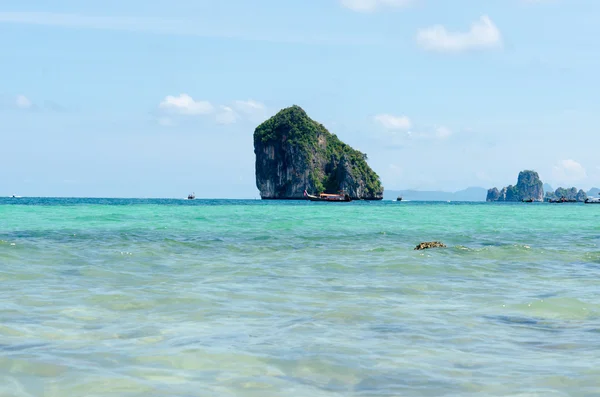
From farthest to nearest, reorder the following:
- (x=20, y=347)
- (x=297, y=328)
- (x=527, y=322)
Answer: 1. (x=527, y=322)
2. (x=297, y=328)
3. (x=20, y=347)

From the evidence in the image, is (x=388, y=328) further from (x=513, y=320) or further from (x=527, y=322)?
(x=527, y=322)

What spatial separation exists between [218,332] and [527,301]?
212 inches

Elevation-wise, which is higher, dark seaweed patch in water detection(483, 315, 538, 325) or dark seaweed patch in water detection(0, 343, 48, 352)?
dark seaweed patch in water detection(483, 315, 538, 325)

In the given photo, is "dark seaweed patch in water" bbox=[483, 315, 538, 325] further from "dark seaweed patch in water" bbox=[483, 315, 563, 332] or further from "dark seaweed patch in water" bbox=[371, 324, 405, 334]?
"dark seaweed patch in water" bbox=[371, 324, 405, 334]

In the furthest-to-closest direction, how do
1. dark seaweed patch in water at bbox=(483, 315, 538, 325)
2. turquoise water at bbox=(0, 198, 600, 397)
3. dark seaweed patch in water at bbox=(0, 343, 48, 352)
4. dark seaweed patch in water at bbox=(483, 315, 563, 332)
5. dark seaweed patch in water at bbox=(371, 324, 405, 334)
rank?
dark seaweed patch in water at bbox=(483, 315, 538, 325) < dark seaweed patch in water at bbox=(483, 315, 563, 332) < dark seaweed patch in water at bbox=(371, 324, 405, 334) < dark seaweed patch in water at bbox=(0, 343, 48, 352) < turquoise water at bbox=(0, 198, 600, 397)

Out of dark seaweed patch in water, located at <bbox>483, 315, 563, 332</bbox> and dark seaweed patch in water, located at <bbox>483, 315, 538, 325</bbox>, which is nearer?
dark seaweed patch in water, located at <bbox>483, 315, 563, 332</bbox>

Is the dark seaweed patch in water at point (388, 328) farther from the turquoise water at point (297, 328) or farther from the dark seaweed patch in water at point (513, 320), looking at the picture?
the dark seaweed patch in water at point (513, 320)

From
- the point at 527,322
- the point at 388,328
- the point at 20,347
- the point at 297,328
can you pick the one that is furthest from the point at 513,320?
the point at 20,347

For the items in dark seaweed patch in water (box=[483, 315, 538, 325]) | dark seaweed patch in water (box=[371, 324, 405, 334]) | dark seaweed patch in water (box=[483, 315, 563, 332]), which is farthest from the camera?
dark seaweed patch in water (box=[483, 315, 538, 325])

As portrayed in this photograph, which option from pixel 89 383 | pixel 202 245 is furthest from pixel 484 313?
pixel 202 245

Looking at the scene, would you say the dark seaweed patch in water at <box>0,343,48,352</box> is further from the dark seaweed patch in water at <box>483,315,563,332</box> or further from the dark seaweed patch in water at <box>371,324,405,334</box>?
the dark seaweed patch in water at <box>483,315,563,332</box>

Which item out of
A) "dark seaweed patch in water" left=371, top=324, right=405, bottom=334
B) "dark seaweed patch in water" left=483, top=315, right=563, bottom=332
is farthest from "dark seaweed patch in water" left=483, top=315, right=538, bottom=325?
"dark seaweed patch in water" left=371, top=324, right=405, bottom=334

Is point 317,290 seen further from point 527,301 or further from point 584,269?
point 584,269

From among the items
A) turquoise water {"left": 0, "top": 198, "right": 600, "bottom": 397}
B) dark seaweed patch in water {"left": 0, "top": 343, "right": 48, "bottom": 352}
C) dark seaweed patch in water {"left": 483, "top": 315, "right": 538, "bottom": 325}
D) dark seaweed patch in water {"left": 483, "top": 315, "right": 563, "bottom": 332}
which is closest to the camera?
turquoise water {"left": 0, "top": 198, "right": 600, "bottom": 397}
